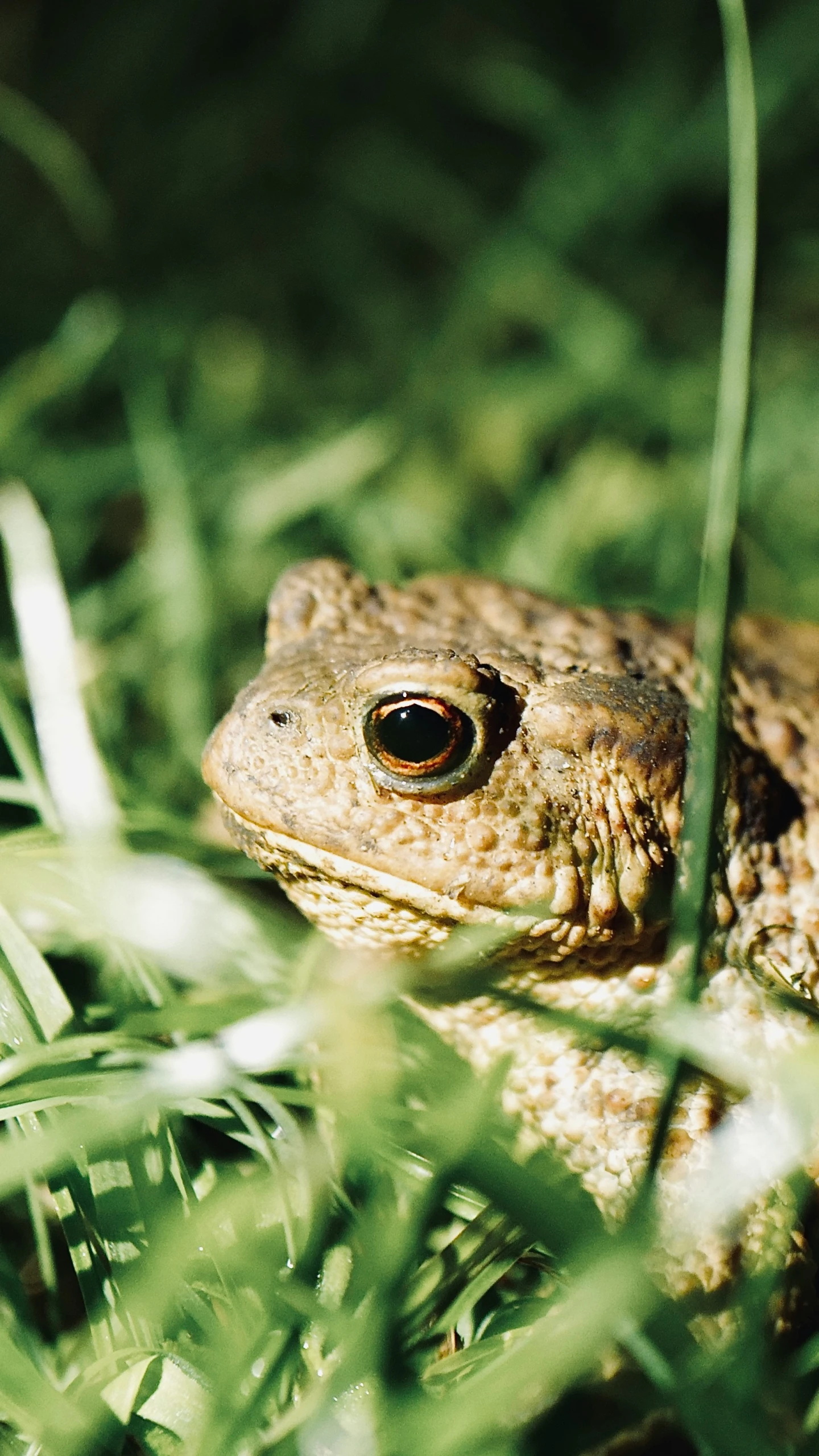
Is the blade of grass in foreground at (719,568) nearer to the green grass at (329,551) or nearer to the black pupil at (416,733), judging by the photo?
the green grass at (329,551)

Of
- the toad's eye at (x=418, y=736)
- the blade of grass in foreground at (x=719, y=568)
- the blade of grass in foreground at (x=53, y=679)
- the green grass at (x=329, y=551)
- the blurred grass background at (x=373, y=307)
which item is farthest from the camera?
the blurred grass background at (x=373, y=307)

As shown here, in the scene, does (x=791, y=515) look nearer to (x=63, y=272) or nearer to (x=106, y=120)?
(x=63, y=272)

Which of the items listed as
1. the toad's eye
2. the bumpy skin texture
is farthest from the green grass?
the toad's eye

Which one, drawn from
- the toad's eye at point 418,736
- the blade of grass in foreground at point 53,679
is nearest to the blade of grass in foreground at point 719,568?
the toad's eye at point 418,736

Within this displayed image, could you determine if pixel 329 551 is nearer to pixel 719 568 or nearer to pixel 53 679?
pixel 53 679

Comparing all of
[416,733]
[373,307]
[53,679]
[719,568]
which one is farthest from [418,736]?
[373,307]

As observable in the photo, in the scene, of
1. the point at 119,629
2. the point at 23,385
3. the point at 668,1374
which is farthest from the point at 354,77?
the point at 668,1374

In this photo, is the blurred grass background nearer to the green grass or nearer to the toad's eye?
the green grass

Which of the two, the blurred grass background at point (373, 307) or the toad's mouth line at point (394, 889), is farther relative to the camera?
the blurred grass background at point (373, 307)
